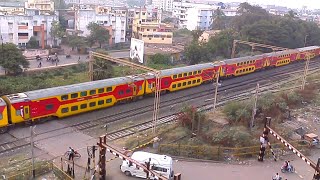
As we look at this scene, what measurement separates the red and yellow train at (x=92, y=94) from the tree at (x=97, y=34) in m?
27.0

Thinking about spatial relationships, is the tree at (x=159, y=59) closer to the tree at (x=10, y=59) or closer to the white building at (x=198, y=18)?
the tree at (x=10, y=59)

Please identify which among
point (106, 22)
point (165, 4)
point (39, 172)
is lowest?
point (39, 172)

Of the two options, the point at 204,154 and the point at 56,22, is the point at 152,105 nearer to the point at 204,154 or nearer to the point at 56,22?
the point at 204,154

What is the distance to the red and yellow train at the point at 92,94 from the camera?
21.4m

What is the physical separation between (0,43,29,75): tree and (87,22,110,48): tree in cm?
2081

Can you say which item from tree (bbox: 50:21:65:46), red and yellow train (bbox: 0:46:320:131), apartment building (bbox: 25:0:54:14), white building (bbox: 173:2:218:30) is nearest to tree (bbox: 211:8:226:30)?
white building (bbox: 173:2:218:30)

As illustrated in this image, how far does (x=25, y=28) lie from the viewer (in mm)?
53656

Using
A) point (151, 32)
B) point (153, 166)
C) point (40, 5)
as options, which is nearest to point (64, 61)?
point (151, 32)

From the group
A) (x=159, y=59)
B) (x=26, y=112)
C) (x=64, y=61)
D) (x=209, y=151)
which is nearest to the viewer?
(x=209, y=151)

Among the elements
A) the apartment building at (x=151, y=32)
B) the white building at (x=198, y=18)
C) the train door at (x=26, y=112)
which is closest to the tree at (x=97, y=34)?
the apartment building at (x=151, y=32)

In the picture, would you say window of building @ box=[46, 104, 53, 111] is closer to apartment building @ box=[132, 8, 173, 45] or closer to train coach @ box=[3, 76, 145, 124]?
train coach @ box=[3, 76, 145, 124]

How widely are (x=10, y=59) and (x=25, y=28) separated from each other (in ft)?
60.2

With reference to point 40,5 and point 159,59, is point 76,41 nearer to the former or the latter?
point 159,59

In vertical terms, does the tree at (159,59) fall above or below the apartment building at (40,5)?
below
